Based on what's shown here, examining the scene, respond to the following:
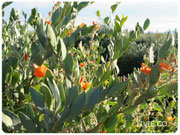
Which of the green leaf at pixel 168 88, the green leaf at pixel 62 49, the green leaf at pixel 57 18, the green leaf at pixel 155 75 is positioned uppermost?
the green leaf at pixel 57 18

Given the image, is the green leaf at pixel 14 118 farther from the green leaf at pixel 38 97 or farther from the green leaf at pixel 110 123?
the green leaf at pixel 110 123

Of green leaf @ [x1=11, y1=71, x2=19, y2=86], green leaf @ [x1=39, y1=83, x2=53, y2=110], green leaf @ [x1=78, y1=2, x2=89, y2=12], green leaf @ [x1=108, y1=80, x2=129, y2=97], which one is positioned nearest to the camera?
green leaf @ [x1=39, y1=83, x2=53, y2=110]

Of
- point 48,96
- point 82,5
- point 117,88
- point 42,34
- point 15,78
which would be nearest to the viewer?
point 48,96

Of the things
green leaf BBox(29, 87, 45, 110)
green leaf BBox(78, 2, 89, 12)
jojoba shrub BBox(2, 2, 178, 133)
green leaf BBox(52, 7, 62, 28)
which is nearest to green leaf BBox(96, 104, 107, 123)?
jojoba shrub BBox(2, 2, 178, 133)

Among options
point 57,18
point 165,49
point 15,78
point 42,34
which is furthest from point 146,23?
point 15,78

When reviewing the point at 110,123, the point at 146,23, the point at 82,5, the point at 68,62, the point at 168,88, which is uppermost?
the point at 82,5

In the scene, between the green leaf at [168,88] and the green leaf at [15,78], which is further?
the green leaf at [15,78]

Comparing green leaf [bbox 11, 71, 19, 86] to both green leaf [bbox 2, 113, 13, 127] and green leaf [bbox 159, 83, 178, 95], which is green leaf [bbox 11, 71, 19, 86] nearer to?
green leaf [bbox 2, 113, 13, 127]

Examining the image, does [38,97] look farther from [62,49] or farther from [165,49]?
[165,49]

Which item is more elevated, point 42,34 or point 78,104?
point 42,34

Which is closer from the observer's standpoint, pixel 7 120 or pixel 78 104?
pixel 78 104

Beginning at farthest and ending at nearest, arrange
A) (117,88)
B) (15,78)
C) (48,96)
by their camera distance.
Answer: (15,78) < (117,88) < (48,96)

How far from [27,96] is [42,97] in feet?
1.13

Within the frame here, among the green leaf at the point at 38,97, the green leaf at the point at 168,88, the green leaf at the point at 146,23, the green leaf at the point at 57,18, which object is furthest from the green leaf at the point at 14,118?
the green leaf at the point at 146,23
